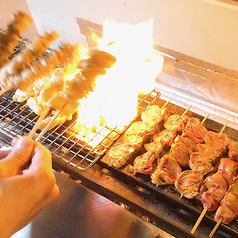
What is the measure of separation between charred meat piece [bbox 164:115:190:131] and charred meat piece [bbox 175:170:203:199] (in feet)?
1.50

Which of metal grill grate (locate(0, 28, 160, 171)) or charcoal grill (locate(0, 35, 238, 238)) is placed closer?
charcoal grill (locate(0, 35, 238, 238))

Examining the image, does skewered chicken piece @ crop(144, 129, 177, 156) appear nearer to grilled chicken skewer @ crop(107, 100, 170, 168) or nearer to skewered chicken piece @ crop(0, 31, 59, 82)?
grilled chicken skewer @ crop(107, 100, 170, 168)

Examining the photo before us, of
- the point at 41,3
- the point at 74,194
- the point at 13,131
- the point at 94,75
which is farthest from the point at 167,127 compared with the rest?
the point at 41,3

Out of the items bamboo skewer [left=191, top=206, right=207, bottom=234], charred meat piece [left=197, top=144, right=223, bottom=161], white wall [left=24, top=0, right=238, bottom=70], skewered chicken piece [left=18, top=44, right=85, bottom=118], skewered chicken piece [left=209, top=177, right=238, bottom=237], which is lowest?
bamboo skewer [left=191, top=206, right=207, bottom=234]

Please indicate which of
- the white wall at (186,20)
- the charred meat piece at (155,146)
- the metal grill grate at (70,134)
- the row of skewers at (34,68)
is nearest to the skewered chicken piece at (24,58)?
the row of skewers at (34,68)

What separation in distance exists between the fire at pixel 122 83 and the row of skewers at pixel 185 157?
22 centimetres

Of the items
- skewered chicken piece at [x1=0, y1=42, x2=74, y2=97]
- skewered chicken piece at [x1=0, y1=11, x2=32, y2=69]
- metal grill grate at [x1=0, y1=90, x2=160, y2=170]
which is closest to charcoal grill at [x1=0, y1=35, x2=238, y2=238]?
metal grill grate at [x1=0, y1=90, x2=160, y2=170]

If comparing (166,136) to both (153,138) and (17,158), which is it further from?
(17,158)

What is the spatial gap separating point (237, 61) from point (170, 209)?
142cm

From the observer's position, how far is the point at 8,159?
5.60 feet

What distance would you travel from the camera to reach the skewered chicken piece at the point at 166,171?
2.21m

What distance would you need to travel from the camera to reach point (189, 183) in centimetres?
215

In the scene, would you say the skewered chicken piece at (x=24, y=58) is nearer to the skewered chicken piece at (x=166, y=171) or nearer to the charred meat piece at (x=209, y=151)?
the skewered chicken piece at (x=166, y=171)

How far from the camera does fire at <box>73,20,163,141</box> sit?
2.85 m
